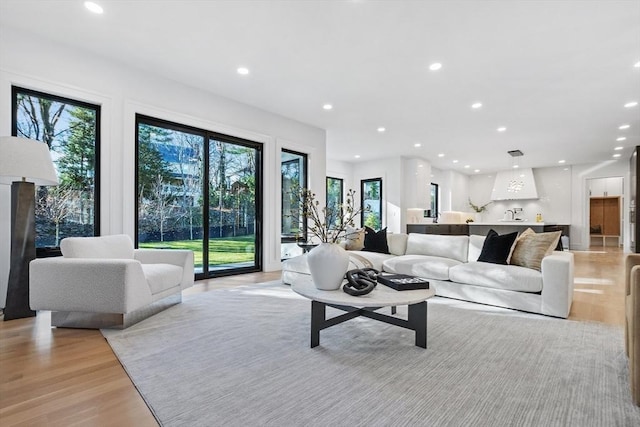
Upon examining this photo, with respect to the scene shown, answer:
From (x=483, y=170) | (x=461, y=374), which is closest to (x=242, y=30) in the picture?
(x=461, y=374)

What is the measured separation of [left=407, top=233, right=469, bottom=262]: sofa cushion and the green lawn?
104 inches

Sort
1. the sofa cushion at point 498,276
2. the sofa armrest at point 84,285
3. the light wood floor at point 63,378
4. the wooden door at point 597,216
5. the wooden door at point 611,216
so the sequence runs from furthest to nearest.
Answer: the wooden door at point 597,216
the wooden door at point 611,216
the sofa cushion at point 498,276
the sofa armrest at point 84,285
the light wood floor at point 63,378

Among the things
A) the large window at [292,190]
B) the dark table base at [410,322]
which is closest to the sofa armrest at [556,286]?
the dark table base at [410,322]

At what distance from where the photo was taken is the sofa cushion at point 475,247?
3.92 meters

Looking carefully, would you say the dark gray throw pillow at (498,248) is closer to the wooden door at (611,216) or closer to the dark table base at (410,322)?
the dark table base at (410,322)

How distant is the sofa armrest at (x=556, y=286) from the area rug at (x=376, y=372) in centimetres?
14

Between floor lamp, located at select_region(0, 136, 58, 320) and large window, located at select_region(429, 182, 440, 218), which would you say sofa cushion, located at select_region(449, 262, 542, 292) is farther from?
large window, located at select_region(429, 182, 440, 218)

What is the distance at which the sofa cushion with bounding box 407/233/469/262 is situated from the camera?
4074 mm

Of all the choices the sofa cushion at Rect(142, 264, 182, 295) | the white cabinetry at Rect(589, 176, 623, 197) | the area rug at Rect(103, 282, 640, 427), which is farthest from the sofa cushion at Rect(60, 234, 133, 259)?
the white cabinetry at Rect(589, 176, 623, 197)

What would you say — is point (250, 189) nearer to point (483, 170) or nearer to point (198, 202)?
point (198, 202)

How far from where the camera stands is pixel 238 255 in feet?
17.4

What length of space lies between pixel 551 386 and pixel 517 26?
3.04 m

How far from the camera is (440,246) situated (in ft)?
14.1

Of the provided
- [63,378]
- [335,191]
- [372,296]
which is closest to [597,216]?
[335,191]
